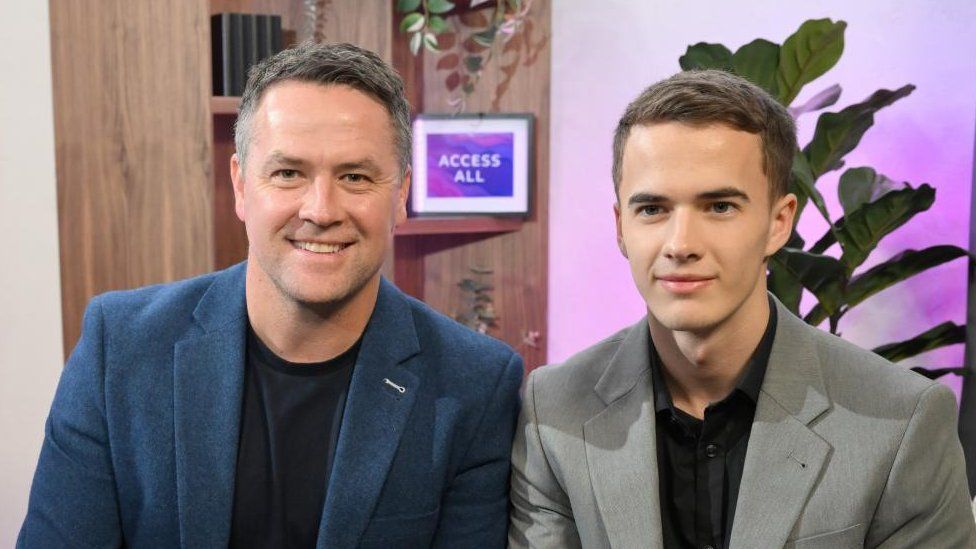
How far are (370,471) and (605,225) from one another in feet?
6.43

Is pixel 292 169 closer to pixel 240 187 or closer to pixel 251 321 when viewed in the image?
pixel 240 187

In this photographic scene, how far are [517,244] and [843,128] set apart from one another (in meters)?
1.38

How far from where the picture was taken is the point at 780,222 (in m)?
1.68

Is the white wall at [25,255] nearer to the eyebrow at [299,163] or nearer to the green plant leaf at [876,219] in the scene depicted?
the eyebrow at [299,163]

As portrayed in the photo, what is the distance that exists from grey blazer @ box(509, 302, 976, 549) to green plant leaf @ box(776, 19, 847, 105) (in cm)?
98

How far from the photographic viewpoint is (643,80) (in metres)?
3.41

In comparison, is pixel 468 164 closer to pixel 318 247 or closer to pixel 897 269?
pixel 897 269

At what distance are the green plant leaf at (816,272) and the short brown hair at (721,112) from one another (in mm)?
841

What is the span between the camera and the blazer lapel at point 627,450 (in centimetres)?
166

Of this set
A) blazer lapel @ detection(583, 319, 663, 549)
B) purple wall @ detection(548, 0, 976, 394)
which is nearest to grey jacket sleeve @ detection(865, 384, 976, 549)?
blazer lapel @ detection(583, 319, 663, 549)

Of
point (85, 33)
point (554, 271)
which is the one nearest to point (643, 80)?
point (554, 271)

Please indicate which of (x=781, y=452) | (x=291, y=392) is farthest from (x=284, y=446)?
(x=781, y=452)

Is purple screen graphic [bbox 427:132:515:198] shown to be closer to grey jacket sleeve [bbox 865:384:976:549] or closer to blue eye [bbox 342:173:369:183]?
blue eye [bbox 342:173:369:183]

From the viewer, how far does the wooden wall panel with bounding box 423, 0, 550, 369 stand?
11.7ft
